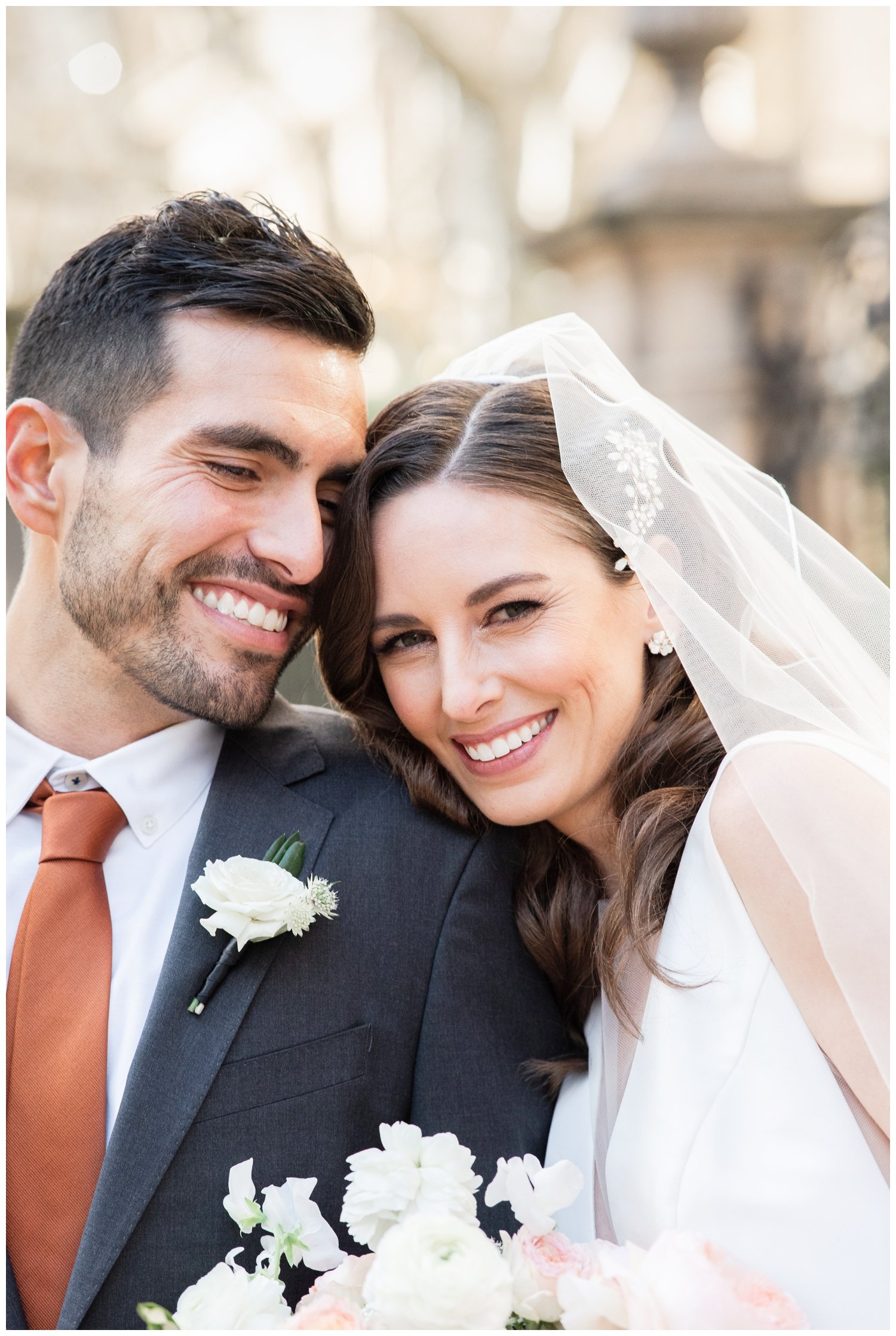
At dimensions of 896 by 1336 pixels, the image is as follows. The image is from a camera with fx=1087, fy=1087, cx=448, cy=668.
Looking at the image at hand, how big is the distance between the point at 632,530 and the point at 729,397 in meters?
3.86

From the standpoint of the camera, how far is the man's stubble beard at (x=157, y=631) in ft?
8.30

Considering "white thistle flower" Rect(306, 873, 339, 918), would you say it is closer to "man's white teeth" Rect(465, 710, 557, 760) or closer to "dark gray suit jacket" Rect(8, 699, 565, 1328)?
"dark gray suit jacket" Rect(8, 699, 565, 1328)

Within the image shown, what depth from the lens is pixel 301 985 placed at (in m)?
2.23

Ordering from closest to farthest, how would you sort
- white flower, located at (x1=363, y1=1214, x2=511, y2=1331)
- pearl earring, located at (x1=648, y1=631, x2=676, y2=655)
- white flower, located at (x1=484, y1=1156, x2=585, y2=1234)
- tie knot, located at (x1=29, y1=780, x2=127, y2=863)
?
white flower, located at (x1=363, y1=1214, x2=511, y2=1331) → white flower, located at (x1=484, y1=1156, x2=585, y2=1234) → tie knot, located at (x1=29, y1=780, x2=127, y2=863) → pearl earring, located at (x1=648, y1=631, x2=676, y2=655)

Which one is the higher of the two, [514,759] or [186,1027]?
[514,759]

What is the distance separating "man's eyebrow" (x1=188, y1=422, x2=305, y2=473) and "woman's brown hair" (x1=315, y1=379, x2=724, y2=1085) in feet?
0.71

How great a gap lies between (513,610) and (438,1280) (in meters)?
1.37

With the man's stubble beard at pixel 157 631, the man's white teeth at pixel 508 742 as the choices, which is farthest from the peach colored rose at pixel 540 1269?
the man's stubble beard at pixel 157 631

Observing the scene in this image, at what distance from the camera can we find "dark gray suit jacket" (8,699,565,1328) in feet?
6.59

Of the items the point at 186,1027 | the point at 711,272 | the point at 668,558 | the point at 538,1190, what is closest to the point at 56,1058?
the point at 186,1027

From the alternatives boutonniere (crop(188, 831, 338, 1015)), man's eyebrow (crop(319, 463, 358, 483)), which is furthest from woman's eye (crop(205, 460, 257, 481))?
boutonniere (crop(188, 831, 338, 1015))

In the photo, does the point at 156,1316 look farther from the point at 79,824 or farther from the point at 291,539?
the point at 291,539

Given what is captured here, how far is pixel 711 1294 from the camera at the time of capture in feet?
4.77

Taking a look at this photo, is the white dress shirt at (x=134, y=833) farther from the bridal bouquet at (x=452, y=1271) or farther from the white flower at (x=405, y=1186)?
the white flower at (x=405, y=1186)
